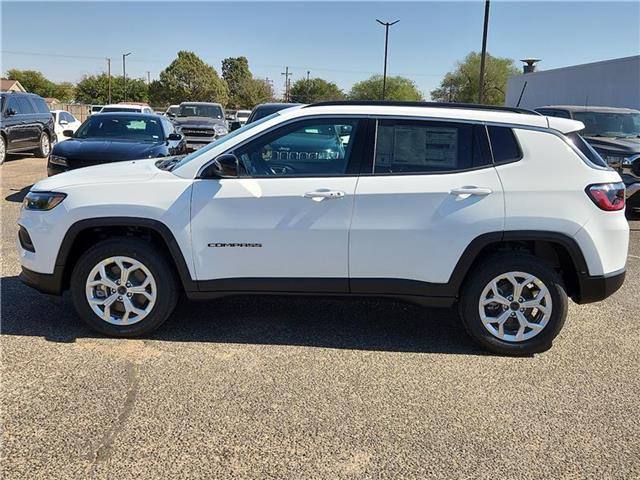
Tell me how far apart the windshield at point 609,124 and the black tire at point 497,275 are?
301 inches

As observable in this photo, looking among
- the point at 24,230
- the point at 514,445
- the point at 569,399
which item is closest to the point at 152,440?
the point at 514,445

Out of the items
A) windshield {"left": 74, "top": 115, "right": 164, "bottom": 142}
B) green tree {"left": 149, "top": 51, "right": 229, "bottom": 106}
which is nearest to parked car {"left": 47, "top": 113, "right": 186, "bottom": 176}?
windshield {"left": 74, "top": 115, "right": 164, "bottom": 142}

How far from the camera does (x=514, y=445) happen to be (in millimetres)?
3016

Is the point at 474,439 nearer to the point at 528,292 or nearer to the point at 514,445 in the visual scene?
the point at 514,445

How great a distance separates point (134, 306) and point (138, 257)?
1.22 feet

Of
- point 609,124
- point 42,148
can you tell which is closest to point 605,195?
point 609,124

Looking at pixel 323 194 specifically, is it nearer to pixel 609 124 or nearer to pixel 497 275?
pixel 497 275

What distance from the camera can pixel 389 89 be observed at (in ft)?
258

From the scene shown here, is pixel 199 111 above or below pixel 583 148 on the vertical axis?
above

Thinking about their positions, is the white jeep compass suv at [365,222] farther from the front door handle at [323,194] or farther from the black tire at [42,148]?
the black tire at [42,148]

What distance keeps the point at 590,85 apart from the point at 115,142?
20.9 m

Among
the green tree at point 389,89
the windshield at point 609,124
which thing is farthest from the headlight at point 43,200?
the green tree at point 389,89

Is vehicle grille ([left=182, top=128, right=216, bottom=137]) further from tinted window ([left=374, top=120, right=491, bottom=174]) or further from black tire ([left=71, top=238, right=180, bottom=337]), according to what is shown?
tinted window ([left=374, top=120, right=491, bottom=174])

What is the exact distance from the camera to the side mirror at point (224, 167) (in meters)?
3.99
